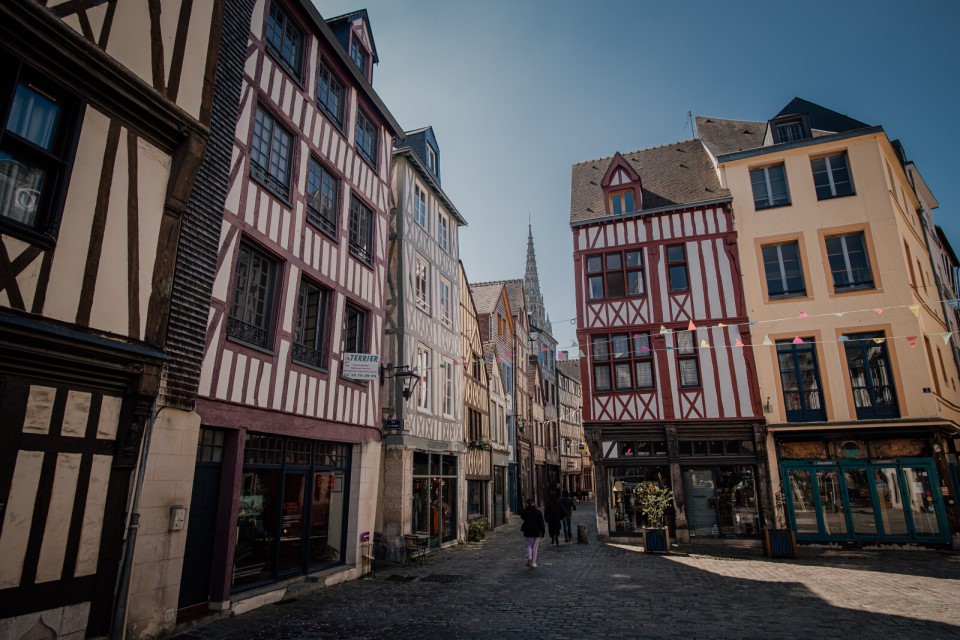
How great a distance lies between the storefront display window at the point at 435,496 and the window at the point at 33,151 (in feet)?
30.8

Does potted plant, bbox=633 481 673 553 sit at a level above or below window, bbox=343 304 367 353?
below

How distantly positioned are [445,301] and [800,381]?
10110 millimetres

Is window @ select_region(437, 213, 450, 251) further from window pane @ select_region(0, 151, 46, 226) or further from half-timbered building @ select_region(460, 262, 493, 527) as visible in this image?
window pane @ select_region(0, 151, 46, 226)

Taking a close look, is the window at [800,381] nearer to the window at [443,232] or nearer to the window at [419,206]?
the window at [443,232]

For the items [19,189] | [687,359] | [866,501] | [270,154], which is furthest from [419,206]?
[866,501]

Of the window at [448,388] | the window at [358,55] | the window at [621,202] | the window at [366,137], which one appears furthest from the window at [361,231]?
the window at [621,202]

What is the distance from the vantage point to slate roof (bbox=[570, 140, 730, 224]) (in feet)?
54.9

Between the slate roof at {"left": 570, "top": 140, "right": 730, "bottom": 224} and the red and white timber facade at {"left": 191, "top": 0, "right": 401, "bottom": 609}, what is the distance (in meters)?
8.50

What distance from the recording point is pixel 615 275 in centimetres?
1673

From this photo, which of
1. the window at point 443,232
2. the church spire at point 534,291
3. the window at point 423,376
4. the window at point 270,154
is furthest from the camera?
the church spire at point 534,291

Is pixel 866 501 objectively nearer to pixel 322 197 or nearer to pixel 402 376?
pixel 402 376

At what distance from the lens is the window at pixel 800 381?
1427cm

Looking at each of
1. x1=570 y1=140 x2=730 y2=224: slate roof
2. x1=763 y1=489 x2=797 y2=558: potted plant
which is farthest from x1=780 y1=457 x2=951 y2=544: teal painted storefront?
x1=570 y1=140 x2=730 y2=224: slate roof

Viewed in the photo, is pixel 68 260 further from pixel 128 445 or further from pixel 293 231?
pixel 293 231
